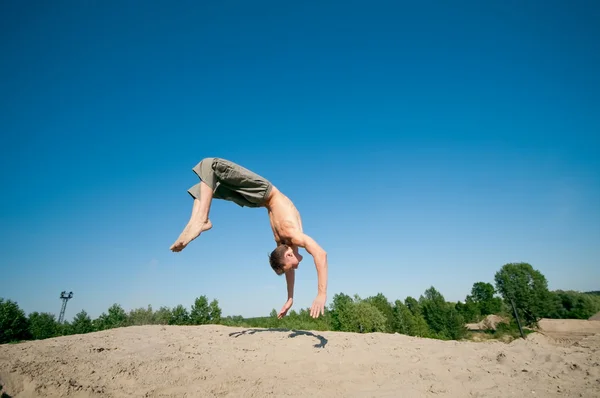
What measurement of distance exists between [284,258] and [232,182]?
5.36 ft

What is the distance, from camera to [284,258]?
5012mm

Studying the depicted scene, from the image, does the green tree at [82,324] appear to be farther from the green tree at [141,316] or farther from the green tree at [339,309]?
the green tree at [339,309]

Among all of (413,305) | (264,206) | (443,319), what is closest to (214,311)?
(264,206)

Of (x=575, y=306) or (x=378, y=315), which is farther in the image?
(x=575, y=306)

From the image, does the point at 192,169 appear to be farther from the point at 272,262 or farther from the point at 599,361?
the point at 599,361

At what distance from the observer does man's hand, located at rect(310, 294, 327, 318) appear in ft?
13.0

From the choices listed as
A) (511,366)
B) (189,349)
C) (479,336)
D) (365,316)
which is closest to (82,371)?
(189,349)

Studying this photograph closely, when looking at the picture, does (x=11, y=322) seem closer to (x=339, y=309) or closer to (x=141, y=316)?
(x=141, y=316)

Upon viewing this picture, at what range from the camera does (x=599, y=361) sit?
18.8ft

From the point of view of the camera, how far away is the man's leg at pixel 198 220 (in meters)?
4.16

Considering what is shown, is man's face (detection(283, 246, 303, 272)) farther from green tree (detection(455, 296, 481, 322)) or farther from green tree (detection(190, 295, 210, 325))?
green tree (detection(455, 296, 481, 322))

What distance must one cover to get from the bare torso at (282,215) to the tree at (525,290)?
51258mm

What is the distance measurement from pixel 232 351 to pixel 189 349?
1.13 m

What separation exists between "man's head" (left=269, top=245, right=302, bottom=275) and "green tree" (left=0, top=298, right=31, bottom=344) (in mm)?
35619
